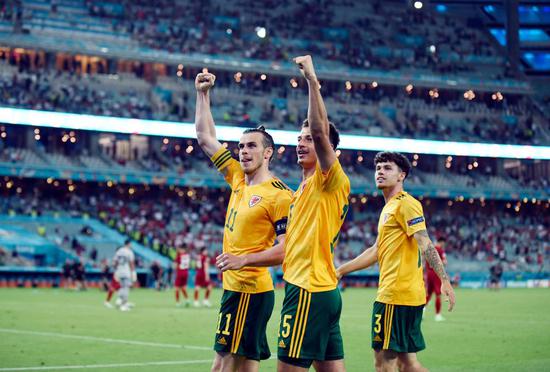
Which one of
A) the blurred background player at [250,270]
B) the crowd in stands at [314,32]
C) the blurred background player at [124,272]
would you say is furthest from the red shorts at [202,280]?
the crowd in stands at [314,32]

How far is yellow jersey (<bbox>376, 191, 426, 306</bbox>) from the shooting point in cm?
992

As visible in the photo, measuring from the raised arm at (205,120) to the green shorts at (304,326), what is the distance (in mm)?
2281

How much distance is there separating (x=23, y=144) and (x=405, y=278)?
5464 cm

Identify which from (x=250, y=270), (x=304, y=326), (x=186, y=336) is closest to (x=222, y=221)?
(x=186, y=336)

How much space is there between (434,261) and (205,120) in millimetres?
2911

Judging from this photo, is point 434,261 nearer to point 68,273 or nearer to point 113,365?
point 113,365

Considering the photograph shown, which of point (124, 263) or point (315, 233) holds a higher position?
point (315, 233)

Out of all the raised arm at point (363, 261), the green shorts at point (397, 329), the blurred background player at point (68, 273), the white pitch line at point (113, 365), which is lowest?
the blurred background player at point (68, 273)

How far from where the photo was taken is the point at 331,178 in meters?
8.00

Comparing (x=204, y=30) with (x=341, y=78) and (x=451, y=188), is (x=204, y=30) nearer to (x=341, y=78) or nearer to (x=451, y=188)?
(x=341, y=78)

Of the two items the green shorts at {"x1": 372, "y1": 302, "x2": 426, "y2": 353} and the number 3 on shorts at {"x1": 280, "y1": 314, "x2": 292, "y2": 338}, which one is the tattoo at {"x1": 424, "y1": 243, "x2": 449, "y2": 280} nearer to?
the green shorts at {"x1": 372, "y1": 302, "x2": 426, "y2": 353}

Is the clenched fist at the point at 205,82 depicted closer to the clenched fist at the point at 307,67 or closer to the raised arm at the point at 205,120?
the raised arm at the point at 205,120

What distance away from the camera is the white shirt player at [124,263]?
2867cm

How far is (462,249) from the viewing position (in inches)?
2697
